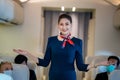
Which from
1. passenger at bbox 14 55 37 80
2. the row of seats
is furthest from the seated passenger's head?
passenger at bbox 14 55 37 80

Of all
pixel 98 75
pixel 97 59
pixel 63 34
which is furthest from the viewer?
pixel 97 59

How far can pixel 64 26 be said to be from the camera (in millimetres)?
1513

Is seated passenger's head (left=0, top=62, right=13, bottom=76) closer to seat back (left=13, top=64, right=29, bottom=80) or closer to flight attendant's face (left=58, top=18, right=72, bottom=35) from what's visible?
seat back (left=13, top=64, right=29, bottom=80)

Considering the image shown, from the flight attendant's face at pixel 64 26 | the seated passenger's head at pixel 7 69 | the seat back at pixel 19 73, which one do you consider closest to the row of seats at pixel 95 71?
the flight attendant's face at pixel 64 26

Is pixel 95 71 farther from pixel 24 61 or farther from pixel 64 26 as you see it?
pixel 64 26

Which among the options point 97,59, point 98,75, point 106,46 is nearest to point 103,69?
point 98,75

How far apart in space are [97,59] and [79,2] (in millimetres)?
1153

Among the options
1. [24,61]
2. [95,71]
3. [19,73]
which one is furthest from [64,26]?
[95,71]

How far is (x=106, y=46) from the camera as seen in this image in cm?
425

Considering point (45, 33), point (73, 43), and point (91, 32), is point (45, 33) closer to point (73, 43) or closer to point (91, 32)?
point (91, 32)

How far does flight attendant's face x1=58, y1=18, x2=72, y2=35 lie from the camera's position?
59.6 inches

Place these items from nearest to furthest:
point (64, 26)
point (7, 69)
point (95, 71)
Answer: point (64, 26), point (7, 69), point (95, 71)

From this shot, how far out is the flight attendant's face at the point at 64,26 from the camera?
4.96ft

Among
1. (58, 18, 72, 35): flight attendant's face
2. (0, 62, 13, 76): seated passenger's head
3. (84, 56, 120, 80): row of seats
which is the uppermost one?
(58, 18, 72, 35): flight attendant's face
